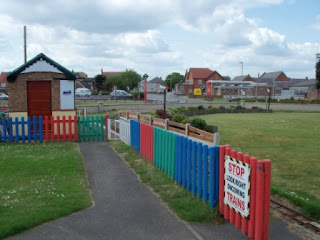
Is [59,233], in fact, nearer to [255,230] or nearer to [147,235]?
[147,235]

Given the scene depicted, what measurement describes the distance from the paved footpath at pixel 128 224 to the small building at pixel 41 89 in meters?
8.84

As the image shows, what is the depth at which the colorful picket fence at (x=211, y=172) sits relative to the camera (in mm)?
4903

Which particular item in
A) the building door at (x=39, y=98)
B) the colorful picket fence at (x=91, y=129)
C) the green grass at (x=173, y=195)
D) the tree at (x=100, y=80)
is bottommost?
the green grass at (x=173, y=195)

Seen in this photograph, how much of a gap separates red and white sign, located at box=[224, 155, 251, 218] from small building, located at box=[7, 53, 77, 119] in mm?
11604

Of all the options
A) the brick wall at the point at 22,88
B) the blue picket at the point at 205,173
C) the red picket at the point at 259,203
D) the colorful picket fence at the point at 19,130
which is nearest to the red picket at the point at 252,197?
the red picket at the point at 259,203

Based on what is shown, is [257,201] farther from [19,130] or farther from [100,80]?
[100,80]

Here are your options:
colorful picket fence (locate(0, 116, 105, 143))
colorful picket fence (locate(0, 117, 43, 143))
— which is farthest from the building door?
colorful picket fence (locate(0, 117, 43, 143))

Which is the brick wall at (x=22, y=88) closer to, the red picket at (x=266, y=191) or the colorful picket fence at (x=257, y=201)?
the colorful picket fence at (x=257, y=201)

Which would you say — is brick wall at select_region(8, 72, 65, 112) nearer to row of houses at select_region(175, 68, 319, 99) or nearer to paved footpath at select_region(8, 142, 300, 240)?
paved footpath at select_region(8, 142, 300, 240)

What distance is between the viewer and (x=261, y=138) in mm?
17406

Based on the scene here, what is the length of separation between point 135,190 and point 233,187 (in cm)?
277

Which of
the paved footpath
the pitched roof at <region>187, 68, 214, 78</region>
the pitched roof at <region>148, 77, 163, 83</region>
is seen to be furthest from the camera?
the pitched roof at <region>148, 77, 163, 83</region>

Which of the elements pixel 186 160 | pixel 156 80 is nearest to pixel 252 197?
pixel 186 160

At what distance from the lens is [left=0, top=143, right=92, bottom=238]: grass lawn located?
235 inches
